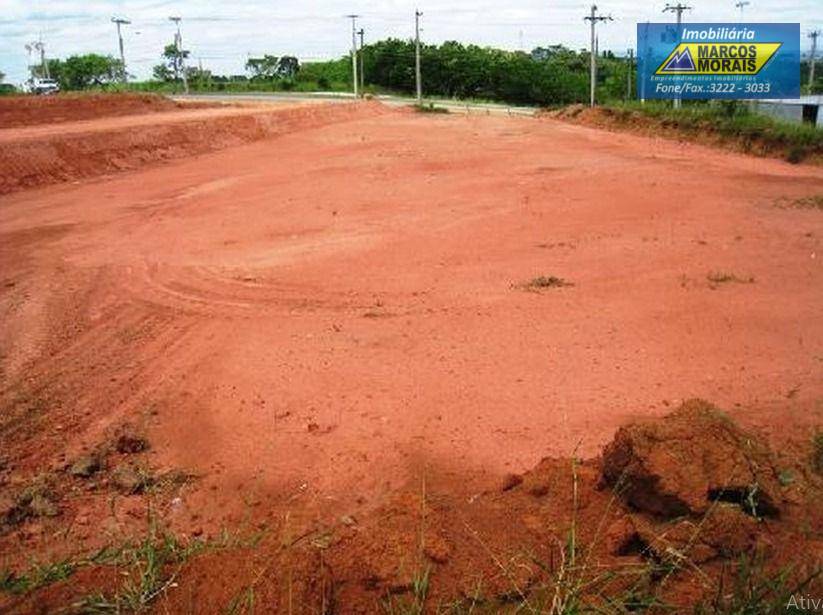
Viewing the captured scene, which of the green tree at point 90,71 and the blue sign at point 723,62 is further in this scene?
the green tree at point 90,71

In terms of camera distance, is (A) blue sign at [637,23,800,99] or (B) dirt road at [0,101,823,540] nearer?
(B) dirt road at [0,101,823,540]

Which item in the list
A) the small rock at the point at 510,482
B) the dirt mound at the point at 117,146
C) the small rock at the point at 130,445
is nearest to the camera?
the small rock at the point at 510,482

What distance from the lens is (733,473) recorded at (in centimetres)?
318

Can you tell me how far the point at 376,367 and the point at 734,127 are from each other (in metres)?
18.8

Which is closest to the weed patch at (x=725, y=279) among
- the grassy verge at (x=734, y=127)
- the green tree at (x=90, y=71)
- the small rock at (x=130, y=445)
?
the small rock at (x=130, y=445)

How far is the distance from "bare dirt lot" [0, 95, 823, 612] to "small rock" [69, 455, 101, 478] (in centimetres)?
2

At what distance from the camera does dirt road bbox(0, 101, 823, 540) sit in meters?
4.81

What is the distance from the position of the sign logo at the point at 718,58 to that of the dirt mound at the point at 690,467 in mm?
24988

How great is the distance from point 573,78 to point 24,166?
52.8m

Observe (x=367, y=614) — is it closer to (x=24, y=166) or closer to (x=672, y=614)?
(x=672, y=614)

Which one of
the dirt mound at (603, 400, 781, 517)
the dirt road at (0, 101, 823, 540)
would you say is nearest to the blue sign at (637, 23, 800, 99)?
the dirt road at (0, 101, 823, 540)

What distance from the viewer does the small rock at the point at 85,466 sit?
4474mm

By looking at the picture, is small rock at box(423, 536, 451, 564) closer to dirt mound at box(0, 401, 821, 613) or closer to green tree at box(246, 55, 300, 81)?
dirt mound at box(0, 401, 821, 613)

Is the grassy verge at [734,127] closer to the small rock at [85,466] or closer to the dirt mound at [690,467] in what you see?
the dirt mound at [690,467]
